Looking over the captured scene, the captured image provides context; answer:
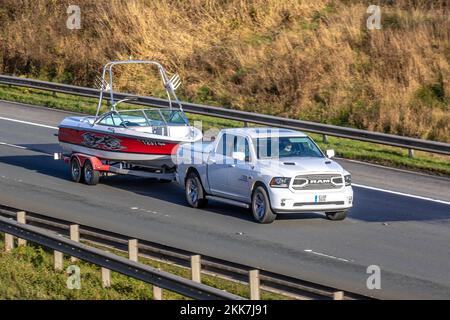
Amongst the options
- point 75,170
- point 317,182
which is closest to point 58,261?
point 317,182

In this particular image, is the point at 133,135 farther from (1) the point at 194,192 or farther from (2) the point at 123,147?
(1) the point at 194,192

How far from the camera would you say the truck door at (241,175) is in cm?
1934

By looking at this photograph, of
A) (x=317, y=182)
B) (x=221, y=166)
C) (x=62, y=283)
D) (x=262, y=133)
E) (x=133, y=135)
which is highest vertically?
(x=262, y=133)

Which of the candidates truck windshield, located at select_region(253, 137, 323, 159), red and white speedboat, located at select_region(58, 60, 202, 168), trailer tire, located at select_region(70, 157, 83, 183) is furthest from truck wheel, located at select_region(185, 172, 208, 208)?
trailer tire, located at select_region(70, 157, 83, 183)

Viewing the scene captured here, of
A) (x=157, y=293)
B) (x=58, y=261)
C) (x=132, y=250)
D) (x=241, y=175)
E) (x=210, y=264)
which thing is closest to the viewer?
(x=157, y=293)

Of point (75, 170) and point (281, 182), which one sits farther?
point (75, 170)

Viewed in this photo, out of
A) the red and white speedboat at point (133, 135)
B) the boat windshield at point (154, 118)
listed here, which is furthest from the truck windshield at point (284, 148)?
the boat windshield at point (154, 118)

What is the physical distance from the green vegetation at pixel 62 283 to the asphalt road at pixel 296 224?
155 cm

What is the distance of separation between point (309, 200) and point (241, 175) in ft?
4.97

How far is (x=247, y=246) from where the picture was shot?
677 inches

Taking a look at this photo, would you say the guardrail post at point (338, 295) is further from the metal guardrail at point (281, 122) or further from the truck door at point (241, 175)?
the metal guardrail at point (281, 122)

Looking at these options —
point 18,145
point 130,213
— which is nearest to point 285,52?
point 18,145

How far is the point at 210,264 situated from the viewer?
549 inches

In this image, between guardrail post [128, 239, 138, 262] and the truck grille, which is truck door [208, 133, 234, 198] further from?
guardrail post [128, 239, 138, 262]
